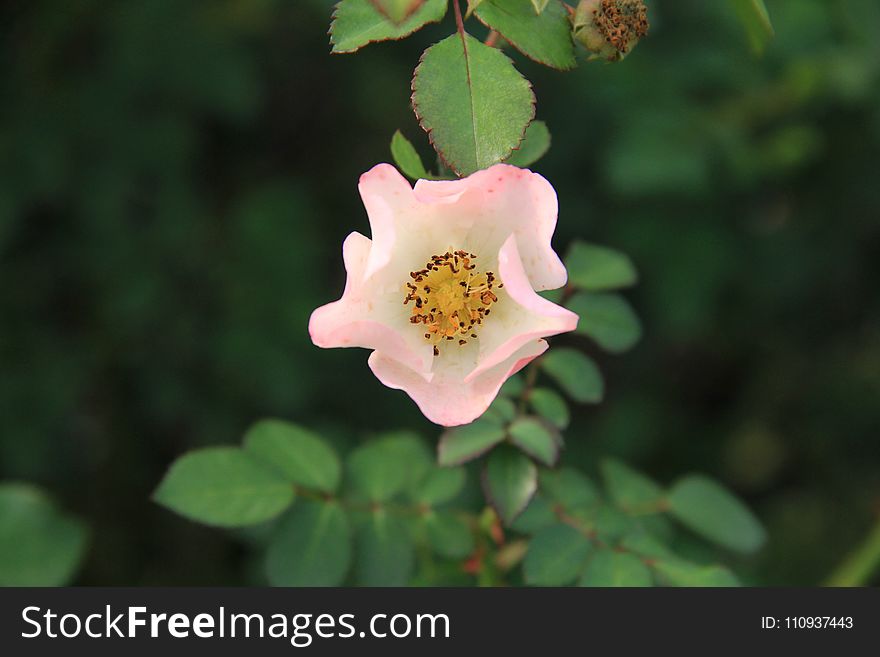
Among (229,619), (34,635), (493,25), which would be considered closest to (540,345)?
(493,25)

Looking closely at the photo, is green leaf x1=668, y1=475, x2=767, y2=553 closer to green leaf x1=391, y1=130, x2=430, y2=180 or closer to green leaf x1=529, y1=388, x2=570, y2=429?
green leaf x1=529, y1=388, x2=570, y2=429

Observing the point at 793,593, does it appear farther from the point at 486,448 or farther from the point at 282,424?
the point at 282,424

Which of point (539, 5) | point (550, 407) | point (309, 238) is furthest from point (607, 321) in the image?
point (309, 238)

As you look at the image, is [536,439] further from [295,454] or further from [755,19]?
[755,19]

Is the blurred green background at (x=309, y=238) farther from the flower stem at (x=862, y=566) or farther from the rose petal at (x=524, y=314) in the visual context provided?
the rose petal at (x=524, y=314)

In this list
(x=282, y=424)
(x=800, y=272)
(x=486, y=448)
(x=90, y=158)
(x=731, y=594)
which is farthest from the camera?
(x=800, y=272)

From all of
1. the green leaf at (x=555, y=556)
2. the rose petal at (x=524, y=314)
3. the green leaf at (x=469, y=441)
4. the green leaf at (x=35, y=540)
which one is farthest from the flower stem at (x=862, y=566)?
the green leaf at (x=35, y=540)
